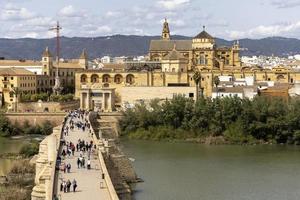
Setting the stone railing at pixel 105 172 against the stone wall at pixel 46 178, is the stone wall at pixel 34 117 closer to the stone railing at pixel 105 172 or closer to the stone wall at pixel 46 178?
the stone railing at pixel 105 172

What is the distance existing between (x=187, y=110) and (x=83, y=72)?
2019 centimetres

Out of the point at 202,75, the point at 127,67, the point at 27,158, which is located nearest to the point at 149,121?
the point at 202,75

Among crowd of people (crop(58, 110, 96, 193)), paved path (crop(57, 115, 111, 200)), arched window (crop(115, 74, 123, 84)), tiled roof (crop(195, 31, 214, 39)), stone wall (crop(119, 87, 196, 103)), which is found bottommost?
paved path (crop(57, 115, 111, 200))

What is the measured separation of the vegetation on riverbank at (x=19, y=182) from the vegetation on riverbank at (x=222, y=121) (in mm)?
17902

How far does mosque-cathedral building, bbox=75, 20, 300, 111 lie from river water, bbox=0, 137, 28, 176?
11.7 m

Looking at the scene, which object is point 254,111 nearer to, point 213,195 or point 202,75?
point 202,75

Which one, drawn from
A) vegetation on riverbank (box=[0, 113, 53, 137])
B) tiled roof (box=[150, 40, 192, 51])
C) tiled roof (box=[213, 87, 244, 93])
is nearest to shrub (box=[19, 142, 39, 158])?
vegetation on riverbank (box=[0, 113, 53, 137])

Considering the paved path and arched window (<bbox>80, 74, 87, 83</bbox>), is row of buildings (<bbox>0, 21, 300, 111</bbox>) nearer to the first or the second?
arched window (<bbox>80, 74, 87, 83</bbox>)

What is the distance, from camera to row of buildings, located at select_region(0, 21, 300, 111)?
60562 millimetres

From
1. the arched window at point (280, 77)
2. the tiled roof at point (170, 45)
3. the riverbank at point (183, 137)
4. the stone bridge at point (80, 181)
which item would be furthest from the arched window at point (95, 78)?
the stone bridge at point (80, 181)

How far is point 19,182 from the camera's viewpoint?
29.1 metres

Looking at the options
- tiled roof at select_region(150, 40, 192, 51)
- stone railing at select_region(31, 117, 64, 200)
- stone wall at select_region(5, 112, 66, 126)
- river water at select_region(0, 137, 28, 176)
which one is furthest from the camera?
tiled roof at select_region(150, 40, 192, 51)

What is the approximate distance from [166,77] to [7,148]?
23.8 meters

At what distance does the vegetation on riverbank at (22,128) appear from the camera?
54.6 meters
